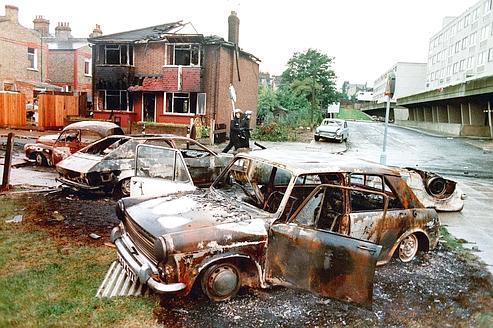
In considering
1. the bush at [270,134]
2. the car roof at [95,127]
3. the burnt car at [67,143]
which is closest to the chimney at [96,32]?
the bush at [270,134]

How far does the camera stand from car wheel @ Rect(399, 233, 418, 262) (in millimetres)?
5508

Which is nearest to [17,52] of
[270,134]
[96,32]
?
[96,32]

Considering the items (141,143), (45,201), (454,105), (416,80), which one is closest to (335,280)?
(141,143)

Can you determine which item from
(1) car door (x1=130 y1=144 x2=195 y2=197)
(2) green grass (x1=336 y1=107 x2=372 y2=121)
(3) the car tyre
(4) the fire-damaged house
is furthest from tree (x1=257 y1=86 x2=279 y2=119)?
(3) the car tyre

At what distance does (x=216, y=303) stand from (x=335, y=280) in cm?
120

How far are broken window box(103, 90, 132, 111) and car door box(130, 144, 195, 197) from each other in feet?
68.1

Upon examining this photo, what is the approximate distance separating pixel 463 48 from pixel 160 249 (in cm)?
6126

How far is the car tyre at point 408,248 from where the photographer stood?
5.50 meters

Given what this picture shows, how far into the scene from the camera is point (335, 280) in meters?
3.91

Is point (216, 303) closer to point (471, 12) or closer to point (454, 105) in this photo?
point (454, 105)

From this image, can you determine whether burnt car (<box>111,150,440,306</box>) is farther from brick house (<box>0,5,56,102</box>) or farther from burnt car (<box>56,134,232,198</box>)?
brick house (<box>0,5,56,102</box>)

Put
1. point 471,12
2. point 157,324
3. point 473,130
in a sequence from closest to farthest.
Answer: point 157,324
point 473,130
point 471,12

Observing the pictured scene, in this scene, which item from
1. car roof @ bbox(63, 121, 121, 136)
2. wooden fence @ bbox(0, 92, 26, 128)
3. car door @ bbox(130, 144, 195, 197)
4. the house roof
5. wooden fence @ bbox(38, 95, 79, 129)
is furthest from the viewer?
the house roof

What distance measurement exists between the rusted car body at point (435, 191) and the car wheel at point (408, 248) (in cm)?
337
